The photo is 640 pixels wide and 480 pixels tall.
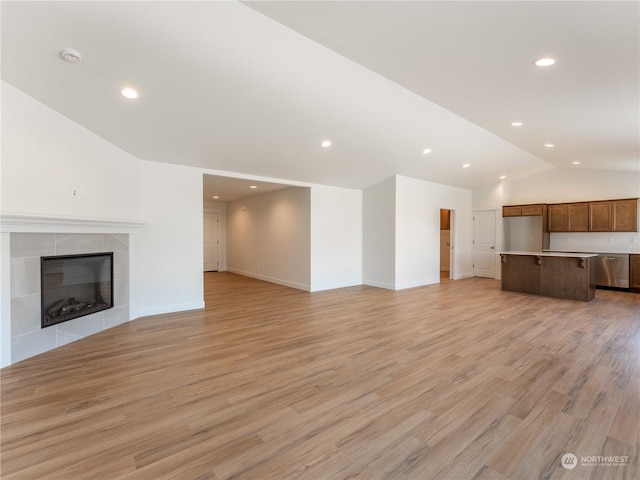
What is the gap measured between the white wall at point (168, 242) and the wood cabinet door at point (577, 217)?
8.67m

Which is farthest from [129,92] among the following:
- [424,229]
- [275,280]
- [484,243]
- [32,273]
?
[484,243]

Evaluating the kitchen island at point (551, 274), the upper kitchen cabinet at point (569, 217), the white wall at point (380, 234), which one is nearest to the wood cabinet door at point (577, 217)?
the upper kitchen cabinet at point (569, 217)

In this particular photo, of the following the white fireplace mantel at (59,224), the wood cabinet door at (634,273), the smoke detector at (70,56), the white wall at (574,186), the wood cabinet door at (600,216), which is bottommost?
the wood cabinet door at (634,273)

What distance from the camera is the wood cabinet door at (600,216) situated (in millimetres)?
7113

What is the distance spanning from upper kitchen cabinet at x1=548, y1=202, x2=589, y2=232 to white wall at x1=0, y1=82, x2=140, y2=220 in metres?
9.49

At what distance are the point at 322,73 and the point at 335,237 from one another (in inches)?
172

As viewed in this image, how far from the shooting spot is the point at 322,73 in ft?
10.5

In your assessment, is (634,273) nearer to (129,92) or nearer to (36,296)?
(129,92)

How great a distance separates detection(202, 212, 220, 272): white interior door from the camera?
398 inches

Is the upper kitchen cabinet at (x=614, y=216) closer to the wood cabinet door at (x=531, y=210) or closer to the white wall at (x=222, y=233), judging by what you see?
the wood cabinet door at (x=531, y=210)

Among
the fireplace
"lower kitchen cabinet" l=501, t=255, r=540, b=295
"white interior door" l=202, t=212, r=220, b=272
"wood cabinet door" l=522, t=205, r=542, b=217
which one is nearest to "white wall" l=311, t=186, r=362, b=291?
"lower kitchen cabinet" l=501, t=255, r=540, b=295

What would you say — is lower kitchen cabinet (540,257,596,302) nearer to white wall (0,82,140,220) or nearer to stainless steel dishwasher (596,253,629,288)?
stainless steel dishwasher (596,253,629,288)

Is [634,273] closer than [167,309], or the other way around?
[167,309]

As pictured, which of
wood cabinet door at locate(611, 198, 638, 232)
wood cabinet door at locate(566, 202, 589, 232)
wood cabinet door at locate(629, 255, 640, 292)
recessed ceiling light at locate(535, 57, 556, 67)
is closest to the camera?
recessed ceiling light at locate(535, 57, 556, 67)
